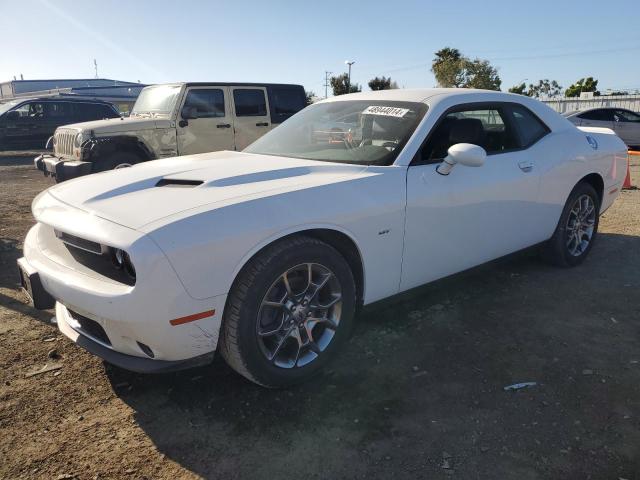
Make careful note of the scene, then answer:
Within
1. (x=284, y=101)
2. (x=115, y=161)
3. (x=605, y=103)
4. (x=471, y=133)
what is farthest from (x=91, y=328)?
(x=605, y=103)

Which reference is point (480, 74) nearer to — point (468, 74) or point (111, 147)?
point (468, 74)

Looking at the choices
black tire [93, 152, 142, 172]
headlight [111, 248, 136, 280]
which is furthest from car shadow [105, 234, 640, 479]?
black tire [93, 152, 142, 172]

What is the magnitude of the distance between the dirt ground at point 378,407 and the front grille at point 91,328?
1.28 ft

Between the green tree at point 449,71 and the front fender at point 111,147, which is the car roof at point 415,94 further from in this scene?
the green tree at point 449,71

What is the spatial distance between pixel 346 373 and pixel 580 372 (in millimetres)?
1354

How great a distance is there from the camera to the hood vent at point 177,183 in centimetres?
274

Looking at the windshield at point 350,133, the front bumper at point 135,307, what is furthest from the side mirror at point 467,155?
the front bumper at point 135,307

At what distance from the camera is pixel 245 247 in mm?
2305

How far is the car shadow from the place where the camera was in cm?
219

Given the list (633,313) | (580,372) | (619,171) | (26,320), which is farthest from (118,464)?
(619,171)

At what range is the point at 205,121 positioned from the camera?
8406mm

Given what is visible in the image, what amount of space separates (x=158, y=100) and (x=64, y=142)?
5.43 feet

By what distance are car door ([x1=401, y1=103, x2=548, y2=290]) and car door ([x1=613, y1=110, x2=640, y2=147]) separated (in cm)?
1400

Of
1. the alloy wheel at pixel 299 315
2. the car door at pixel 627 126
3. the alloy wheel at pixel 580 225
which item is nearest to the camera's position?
the alloy wheel at pixel 299 315
